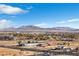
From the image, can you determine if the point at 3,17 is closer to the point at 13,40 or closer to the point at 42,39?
the point at 13,40

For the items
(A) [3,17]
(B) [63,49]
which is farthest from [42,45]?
(A) [3,17]

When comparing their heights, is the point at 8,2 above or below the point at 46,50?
above

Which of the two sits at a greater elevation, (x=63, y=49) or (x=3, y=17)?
(x=3, y=17)

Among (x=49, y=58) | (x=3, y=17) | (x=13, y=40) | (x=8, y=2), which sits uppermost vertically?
(x=8, y=2)

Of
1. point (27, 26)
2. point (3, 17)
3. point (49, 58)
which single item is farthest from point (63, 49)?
point (3, 17)

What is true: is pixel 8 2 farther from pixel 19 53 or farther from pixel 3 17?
pixel 19 53

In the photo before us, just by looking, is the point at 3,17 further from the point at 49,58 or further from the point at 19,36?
the point at 49,58

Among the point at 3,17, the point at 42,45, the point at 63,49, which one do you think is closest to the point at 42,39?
the point at 42,45
